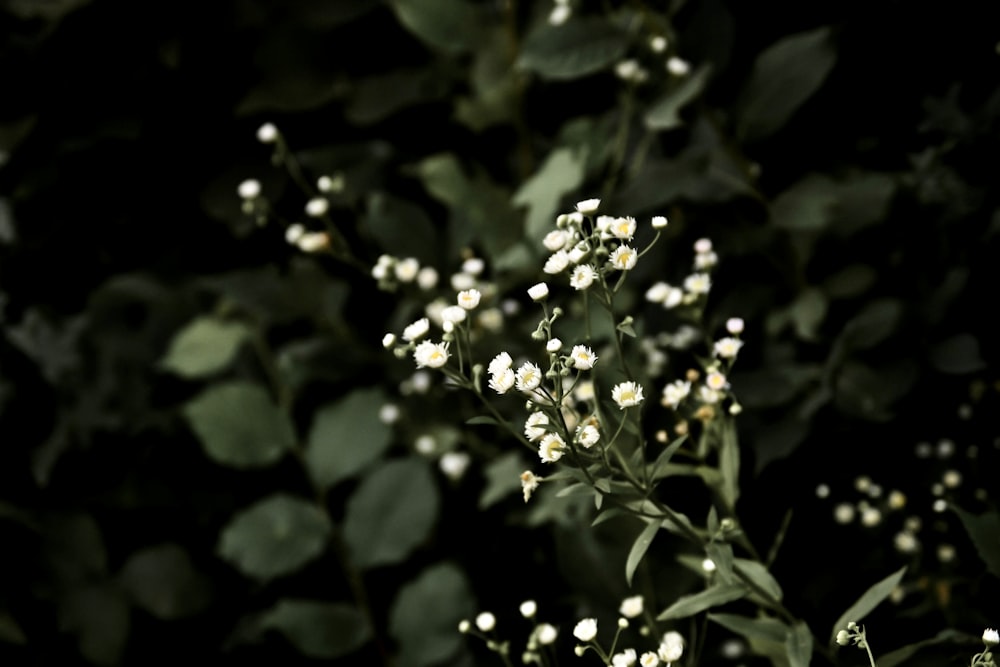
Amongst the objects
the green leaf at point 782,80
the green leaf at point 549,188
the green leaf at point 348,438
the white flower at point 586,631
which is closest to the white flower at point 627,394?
the white flower at point 586,631

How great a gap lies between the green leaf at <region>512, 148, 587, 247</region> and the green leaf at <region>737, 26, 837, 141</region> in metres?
0.20

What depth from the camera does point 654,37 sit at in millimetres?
1172

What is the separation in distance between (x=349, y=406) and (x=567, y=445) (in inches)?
28.8

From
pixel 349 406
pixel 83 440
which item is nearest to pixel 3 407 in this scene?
pixel 83 440

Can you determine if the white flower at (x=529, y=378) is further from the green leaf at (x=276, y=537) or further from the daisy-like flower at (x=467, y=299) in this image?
the green leaf at (x=276, y=537)

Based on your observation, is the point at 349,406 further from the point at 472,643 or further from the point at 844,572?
the point at 844,572

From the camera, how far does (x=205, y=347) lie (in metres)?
1.39

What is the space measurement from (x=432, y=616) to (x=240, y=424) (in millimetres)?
366

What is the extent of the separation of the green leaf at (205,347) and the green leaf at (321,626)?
0.34 metres

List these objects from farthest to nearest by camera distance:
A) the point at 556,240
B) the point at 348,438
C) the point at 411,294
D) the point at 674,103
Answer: the point at 348,438, the point at 411,294, the point at 674,103, the point at 556,240

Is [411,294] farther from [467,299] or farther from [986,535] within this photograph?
[986,535]

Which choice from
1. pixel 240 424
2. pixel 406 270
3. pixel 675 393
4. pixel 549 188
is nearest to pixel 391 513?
pixel 240 424

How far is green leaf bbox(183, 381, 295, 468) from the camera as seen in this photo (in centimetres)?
132

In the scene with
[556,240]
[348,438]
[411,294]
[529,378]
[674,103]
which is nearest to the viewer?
[529,378]
